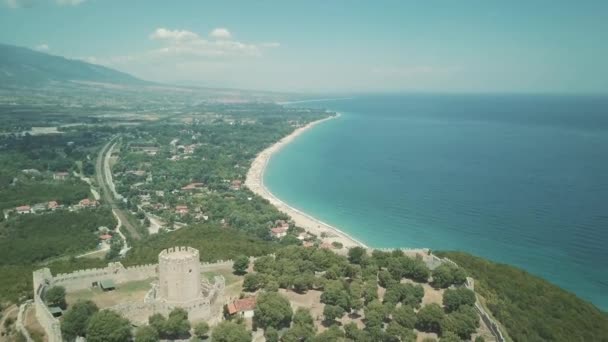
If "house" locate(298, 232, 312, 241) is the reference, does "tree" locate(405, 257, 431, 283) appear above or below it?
above

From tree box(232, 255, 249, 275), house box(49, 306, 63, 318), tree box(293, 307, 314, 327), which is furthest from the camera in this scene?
tree box(232, 255, 249, 275)

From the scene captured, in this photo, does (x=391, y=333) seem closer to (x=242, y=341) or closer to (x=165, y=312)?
(x=242, y=341)

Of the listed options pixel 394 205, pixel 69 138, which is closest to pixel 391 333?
pixel 394 205

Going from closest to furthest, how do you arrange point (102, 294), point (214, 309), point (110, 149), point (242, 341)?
point (242, 341) → point (214, 309) → point (102, 294) → point (110, 149)

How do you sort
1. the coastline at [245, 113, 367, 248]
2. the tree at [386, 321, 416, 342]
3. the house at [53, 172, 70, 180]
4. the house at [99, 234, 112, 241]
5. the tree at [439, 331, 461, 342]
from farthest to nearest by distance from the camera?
1. the house at [53, 172, 70, 180]
2. the coastline at [245, 113, 367, 248]
3. the house at [99, 234, 112, 241]
4. the tree at [386, 321, 416, 342]
5. the tree at [439, 331, 461, 342]

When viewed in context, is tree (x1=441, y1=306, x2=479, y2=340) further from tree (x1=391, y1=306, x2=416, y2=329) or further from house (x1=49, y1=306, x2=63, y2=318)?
house (x1=49, y1=306, x2=63, y2=318)

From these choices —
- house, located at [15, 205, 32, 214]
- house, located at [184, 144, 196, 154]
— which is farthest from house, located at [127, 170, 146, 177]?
house, located at [15, 205, 32, 214]

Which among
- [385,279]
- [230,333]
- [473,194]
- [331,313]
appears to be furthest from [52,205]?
[473,194]

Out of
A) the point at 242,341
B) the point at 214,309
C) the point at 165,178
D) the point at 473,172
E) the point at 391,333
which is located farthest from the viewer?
the point at 473,172
